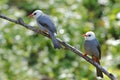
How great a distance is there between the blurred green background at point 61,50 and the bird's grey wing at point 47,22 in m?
2.59

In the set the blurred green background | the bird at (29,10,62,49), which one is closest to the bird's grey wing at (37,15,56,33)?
the bird at (29,10,62,49)

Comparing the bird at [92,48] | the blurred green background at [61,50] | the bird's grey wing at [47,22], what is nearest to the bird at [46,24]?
the bird's grey wing at [47,22]

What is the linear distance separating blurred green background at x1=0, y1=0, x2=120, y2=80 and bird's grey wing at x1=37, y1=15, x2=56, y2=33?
2586mm

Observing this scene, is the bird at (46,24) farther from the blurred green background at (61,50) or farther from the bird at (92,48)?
the blurred green background at (61,50)

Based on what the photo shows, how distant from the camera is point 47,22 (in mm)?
2277

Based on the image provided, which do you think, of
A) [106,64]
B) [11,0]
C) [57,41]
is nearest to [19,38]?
[106,64]

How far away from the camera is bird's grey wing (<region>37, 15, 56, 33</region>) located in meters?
2.22

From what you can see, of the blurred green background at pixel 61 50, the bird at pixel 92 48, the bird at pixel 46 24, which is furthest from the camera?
the blurred green background at pixel 61 50

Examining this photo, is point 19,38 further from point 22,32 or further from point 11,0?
point 11,0

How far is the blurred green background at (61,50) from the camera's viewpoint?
Result: 5.17 m

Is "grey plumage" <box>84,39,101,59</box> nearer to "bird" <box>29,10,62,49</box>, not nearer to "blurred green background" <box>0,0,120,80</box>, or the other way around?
"bird" <box>29,10,62,49</box>

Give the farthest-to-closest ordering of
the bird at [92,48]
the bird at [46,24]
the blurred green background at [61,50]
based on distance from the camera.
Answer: the blurred green background at [61,50] → the bird at [92,48] → the bird at [46,24]

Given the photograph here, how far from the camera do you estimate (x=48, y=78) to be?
5.45 meters

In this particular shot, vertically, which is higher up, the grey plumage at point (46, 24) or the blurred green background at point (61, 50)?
the blurred green background at point (61, 50)
